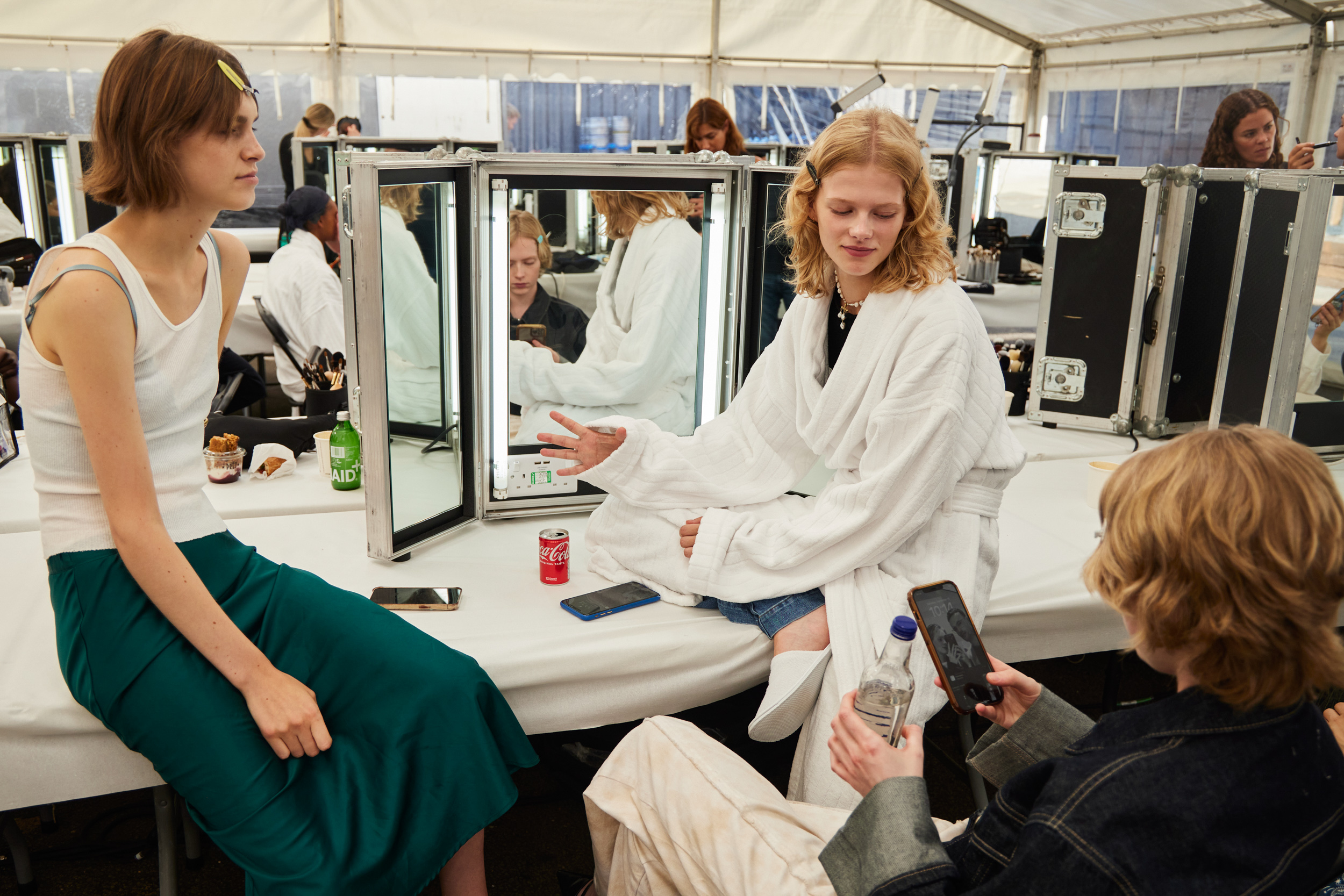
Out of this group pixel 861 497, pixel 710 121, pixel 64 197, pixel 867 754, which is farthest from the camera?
pixel 64 197

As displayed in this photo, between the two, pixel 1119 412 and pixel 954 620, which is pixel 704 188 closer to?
pixel 954 620

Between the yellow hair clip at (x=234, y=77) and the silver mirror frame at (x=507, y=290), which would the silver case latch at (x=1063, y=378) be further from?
the yellow hair clip at (x=234, y=77)

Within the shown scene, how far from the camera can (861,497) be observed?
1852 mm

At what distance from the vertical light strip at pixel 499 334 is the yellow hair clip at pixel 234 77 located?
70 cm

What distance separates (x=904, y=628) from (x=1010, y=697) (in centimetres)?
20

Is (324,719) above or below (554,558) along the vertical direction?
below

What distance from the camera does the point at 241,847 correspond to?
1463 millimetres

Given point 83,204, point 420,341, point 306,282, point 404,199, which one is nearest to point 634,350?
point 420,341

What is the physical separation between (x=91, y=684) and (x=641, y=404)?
145cm

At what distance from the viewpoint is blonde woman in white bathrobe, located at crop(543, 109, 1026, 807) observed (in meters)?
1.80

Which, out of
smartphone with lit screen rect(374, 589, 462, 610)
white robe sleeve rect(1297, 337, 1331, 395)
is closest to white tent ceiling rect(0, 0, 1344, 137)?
white robe sleeve rect(1297, 337, 1331, 395)

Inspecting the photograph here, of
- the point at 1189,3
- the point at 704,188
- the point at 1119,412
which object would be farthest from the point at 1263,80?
the point at 704,188

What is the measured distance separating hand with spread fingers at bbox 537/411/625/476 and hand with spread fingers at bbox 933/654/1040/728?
0.98m

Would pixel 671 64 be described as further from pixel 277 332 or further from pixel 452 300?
pixel 452 300
